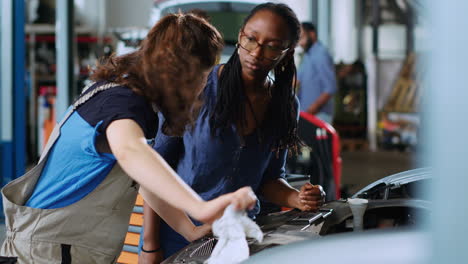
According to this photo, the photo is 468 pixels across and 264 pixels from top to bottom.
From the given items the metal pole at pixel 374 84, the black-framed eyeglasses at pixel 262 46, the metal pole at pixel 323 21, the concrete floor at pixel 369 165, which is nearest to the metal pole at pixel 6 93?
the concrete floor at pixel 369 165

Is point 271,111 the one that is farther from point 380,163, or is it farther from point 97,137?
point 380,163

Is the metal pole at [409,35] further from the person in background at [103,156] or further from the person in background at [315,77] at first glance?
the person in background at [103,156]

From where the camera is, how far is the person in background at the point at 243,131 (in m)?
1.82

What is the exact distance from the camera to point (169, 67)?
4.17ft

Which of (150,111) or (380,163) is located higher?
(150,111)

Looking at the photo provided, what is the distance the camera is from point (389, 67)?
12961 millimetres

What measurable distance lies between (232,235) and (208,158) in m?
0.60

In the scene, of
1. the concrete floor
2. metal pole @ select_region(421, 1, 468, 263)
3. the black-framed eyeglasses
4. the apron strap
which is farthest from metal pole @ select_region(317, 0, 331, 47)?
metal pole @ select_region(421, 1, 468, 263)

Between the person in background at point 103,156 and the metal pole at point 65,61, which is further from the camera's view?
the metal pole at point 65,61

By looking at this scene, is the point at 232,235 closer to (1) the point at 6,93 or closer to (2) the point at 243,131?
(2) the point at 243,131

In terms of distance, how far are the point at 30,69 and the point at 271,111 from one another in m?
8.34

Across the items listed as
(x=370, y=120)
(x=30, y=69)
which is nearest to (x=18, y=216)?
(x=30, y=69)

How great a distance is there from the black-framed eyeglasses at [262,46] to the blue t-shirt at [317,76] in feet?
12.5

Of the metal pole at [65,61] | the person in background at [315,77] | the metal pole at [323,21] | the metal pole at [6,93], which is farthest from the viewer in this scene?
the metal pole at [323,21]
